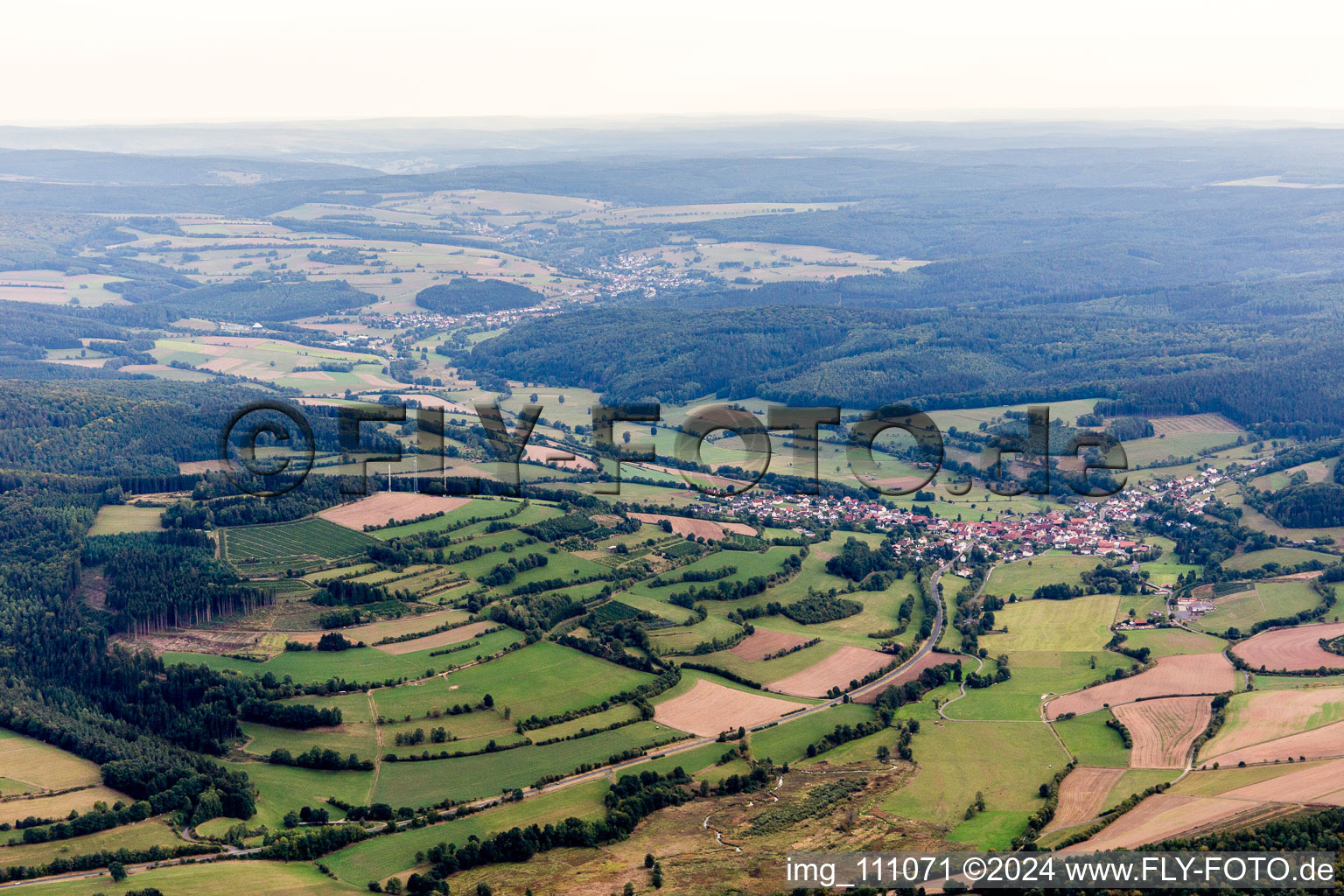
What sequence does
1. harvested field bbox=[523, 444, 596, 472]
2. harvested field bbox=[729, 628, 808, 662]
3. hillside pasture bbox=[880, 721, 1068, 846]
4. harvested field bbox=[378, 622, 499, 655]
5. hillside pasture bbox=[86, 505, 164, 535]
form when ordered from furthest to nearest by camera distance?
harvested field bbox=[523, 444, 596, 472]
hillside pasture bbox=[86, 505, 164, 535]
harvested field bbox=[729, 628, 808, 662]
harvested field bbox=[378, 622, 499, 655]
hillside pasture bbox=[880, 721, 1068, 846]

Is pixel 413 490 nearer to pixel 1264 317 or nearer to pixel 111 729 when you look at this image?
pixel 111 729

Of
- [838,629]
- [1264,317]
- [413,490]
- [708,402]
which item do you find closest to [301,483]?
[413,490]

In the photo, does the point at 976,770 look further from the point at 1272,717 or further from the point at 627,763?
the point at 627,763

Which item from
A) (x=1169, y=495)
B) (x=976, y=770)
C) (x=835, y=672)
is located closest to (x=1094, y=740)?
(x=976, y=770)

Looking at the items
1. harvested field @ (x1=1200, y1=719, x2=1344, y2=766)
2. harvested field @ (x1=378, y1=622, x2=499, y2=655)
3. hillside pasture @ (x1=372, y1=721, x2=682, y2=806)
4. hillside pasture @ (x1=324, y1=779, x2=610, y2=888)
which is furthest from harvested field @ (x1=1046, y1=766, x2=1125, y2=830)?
harvested field @ (x1=378, y1=622, x2=499, y2=655)

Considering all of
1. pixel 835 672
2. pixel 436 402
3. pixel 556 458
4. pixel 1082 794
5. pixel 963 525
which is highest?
pixel 436 402

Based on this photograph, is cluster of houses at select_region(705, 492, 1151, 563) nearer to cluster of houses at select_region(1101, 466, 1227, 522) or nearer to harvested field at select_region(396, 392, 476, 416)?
cluster of houses at select_region(1101, 466, 1227, 522)
